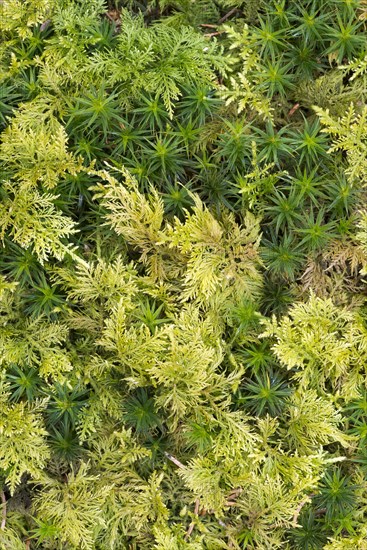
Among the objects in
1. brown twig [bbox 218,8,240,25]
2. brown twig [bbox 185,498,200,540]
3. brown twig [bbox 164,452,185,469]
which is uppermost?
brown twig [bbox 218,8,240,25]

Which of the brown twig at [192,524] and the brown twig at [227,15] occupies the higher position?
the brown twig at [227,15]

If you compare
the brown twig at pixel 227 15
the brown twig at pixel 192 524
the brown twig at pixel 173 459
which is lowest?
the brown twig at pixel 192 524

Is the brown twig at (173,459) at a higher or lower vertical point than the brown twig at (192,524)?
higher

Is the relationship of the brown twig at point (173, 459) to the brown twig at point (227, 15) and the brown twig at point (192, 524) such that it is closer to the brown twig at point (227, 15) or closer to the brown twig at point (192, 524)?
the brown twig at point (192, 524)

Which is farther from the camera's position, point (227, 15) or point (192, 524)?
point (227, 15)

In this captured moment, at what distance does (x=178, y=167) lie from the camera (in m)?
2.29

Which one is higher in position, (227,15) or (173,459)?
(227,15)

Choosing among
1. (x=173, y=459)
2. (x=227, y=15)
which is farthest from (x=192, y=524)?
(x=227, y=15)

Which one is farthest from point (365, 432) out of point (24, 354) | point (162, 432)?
point (24, 354)

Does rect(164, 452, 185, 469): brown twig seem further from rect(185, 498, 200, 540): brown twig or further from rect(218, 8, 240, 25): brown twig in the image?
rect(218, 8, 240, 25): brown twig

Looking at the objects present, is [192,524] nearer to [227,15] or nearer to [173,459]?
[173,459]

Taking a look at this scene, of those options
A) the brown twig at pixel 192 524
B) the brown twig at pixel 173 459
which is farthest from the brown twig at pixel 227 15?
the brown twig at pixel 192 524

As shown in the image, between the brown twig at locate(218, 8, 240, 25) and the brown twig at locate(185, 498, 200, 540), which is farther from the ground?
the brown twig at locate(218, 8, 240, 25)

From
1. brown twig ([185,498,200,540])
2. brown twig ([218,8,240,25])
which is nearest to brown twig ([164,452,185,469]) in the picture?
brown twig ([185,498,200,540])
